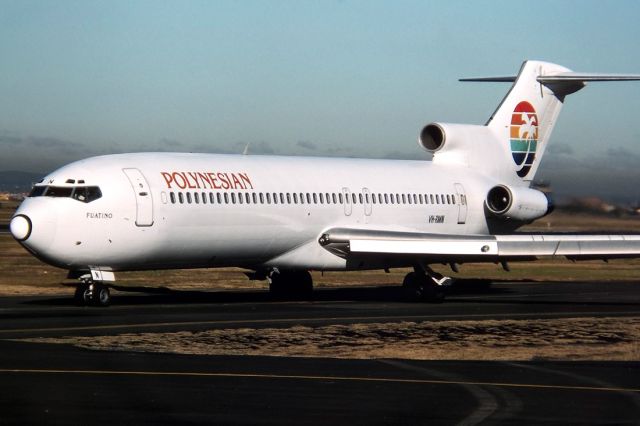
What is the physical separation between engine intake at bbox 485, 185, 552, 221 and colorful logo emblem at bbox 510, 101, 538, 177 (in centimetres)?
201

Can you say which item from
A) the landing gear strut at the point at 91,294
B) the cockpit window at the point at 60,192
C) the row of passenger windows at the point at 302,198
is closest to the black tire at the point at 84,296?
the landing gear strut at the point at 91,294

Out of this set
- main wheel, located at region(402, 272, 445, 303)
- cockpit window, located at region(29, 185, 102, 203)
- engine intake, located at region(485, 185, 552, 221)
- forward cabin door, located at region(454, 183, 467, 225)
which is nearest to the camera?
cockpit window, located at region(29, 185, 102, 203)

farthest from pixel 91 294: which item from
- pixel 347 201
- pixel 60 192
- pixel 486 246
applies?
pixel 486 246

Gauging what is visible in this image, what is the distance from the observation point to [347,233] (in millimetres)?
35125

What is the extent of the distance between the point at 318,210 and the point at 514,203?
8276 millimetres

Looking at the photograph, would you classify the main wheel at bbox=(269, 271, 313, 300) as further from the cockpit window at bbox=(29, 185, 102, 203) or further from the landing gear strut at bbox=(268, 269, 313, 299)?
the cockpit window at bbox=(29, 185, 102, 203)

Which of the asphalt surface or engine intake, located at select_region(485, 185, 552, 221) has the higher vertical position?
engine intake, located at select_region(485, 185, 552, 221)

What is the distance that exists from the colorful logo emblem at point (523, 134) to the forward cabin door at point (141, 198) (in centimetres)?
1669

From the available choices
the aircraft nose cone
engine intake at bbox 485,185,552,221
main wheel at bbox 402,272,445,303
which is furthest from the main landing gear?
the aircraft nose cone

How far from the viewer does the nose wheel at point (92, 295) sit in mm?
29109

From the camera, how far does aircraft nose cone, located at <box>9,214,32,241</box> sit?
27906 mm

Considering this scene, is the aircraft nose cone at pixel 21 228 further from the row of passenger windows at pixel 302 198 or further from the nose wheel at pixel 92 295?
the row of passenger windows at pixel 302 198

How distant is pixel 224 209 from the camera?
31594 millimetres

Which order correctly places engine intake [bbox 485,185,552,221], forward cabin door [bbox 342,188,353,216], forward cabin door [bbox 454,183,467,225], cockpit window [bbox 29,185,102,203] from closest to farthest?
cockpit window [bbox 29,185,102,203] < forward cabin door [bbox 342,188,353,216] < forward cabin door [bbox 454,183,467,225] < engine intake [bbox 485,185,552,221]
